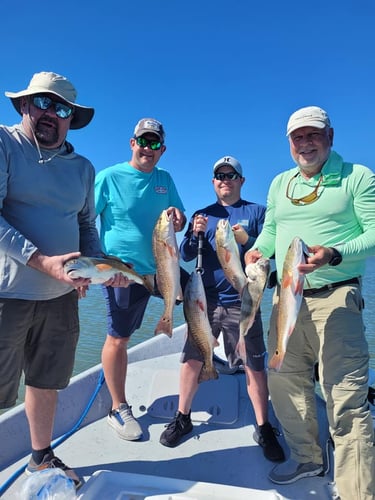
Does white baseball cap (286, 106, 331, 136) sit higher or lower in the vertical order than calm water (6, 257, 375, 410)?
higher

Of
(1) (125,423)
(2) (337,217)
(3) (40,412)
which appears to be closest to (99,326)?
(1) (125,423)

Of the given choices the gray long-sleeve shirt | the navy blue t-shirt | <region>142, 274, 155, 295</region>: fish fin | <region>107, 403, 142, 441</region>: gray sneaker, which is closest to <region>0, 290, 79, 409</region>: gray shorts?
the gray long-sleeve shirt

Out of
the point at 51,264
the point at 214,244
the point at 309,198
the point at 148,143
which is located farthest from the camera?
the point at 148,143

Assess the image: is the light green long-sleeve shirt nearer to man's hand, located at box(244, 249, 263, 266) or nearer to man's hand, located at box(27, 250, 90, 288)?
man's hand, located at box(244, 249, 263, 266)

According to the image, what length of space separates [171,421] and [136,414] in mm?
416

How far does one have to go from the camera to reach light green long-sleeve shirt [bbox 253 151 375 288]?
287 centimetres

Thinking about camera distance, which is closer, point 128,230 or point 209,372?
point 209,372

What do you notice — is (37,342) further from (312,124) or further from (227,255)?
(312,124)

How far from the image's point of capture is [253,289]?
3.20m

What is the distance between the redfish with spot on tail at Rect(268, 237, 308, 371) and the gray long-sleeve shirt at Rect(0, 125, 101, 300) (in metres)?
1.65

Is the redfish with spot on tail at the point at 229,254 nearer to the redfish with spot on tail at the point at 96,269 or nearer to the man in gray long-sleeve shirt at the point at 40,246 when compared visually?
the redfish with spot on tail at the point at 96,269

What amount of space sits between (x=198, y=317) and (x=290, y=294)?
97 cm

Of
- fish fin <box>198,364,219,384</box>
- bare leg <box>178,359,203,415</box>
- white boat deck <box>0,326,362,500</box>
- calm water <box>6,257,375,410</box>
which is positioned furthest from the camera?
calm water <box>6,257,375,410</box>

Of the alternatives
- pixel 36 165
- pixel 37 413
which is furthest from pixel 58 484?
pixel 36 165
